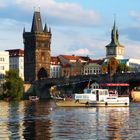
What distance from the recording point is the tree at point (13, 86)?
491 ft

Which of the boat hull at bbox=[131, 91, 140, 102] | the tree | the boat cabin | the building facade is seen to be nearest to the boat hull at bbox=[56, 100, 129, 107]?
the boat cabin

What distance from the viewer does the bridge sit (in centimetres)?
15531

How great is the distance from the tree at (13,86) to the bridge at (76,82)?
21.3m

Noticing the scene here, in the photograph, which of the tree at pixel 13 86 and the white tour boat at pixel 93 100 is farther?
the tree at pixel 13 86

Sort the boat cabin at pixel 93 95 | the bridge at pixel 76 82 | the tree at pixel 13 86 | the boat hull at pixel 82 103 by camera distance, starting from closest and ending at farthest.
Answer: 1. the boat hull at pixel 82 103
2. the boat cabin at pixel 93 95
3. the tree at pixel 13 86
4. the bridge at pixel 76 82

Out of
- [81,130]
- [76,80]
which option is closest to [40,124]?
[81,130]

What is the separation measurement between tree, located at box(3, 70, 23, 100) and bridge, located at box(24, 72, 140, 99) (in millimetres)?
21321

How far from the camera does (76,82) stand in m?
174

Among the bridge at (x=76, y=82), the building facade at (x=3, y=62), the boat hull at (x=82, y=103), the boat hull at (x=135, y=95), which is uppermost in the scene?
the building facade at (x=3, y=62)

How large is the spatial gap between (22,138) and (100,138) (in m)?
5.63

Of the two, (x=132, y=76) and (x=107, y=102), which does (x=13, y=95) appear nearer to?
(x=132, y=76)

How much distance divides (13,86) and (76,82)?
95.9 ft

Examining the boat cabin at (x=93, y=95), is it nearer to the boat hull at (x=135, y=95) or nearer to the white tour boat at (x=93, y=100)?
the white tour boat at (x=93, y=100)

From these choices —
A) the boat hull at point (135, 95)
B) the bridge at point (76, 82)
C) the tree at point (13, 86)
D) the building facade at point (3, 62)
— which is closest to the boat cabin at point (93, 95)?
the tree at point (13, 86)
